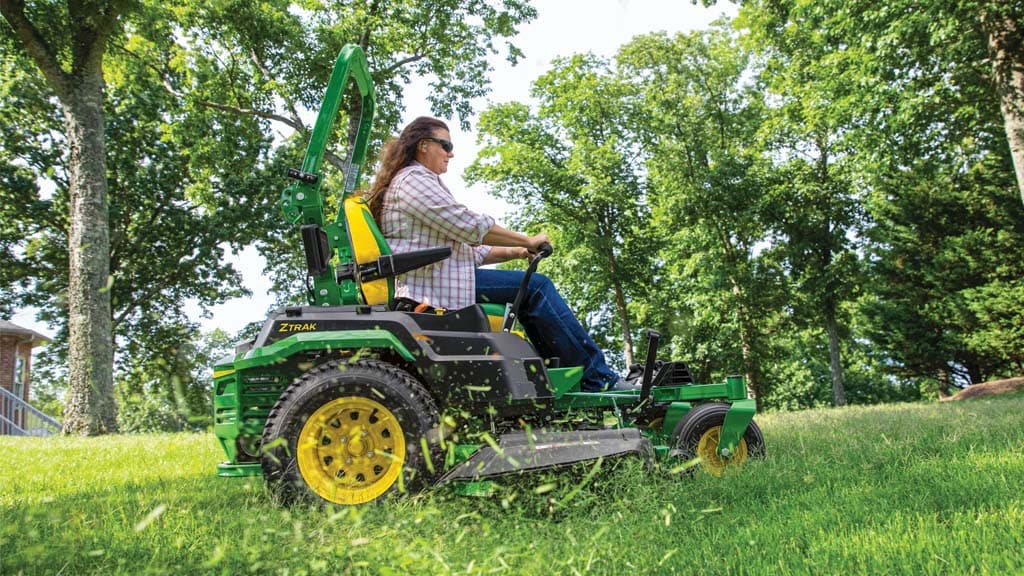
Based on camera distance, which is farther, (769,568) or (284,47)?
(284,47)

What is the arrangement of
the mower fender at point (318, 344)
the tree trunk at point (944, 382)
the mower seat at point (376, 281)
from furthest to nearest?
the tree trunk at point (944, 382) → the mower seat at point (376, 281) → the mower fender at point (318, 344)

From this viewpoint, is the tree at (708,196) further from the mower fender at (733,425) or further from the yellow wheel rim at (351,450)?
the yellow wheel rim at (351,450)

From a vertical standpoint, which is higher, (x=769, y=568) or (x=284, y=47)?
(x=284, y=47)

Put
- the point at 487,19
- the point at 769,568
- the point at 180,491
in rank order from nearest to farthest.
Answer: the point at 769,568
the point at 180,491
the point at 487,19

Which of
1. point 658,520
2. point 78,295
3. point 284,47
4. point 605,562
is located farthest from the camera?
point 284,47

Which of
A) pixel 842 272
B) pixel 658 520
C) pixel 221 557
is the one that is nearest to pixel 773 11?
pixel 842 272

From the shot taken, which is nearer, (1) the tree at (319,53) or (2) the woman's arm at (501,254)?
(2) the woman's arm at (501,254)

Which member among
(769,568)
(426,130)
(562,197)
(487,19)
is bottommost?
(769,568)

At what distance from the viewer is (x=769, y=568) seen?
2.11 meters

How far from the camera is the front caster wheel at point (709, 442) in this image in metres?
3.71

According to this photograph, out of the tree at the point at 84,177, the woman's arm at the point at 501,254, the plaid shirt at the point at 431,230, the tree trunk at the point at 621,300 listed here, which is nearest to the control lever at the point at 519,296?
the plaid shirt at the point at 431,230

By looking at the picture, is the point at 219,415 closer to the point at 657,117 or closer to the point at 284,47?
the point at 284,47

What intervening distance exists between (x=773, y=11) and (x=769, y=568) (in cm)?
1479

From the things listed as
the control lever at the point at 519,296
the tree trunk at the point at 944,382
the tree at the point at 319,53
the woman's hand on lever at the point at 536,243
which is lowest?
the tree trunk at the point at 944,382
